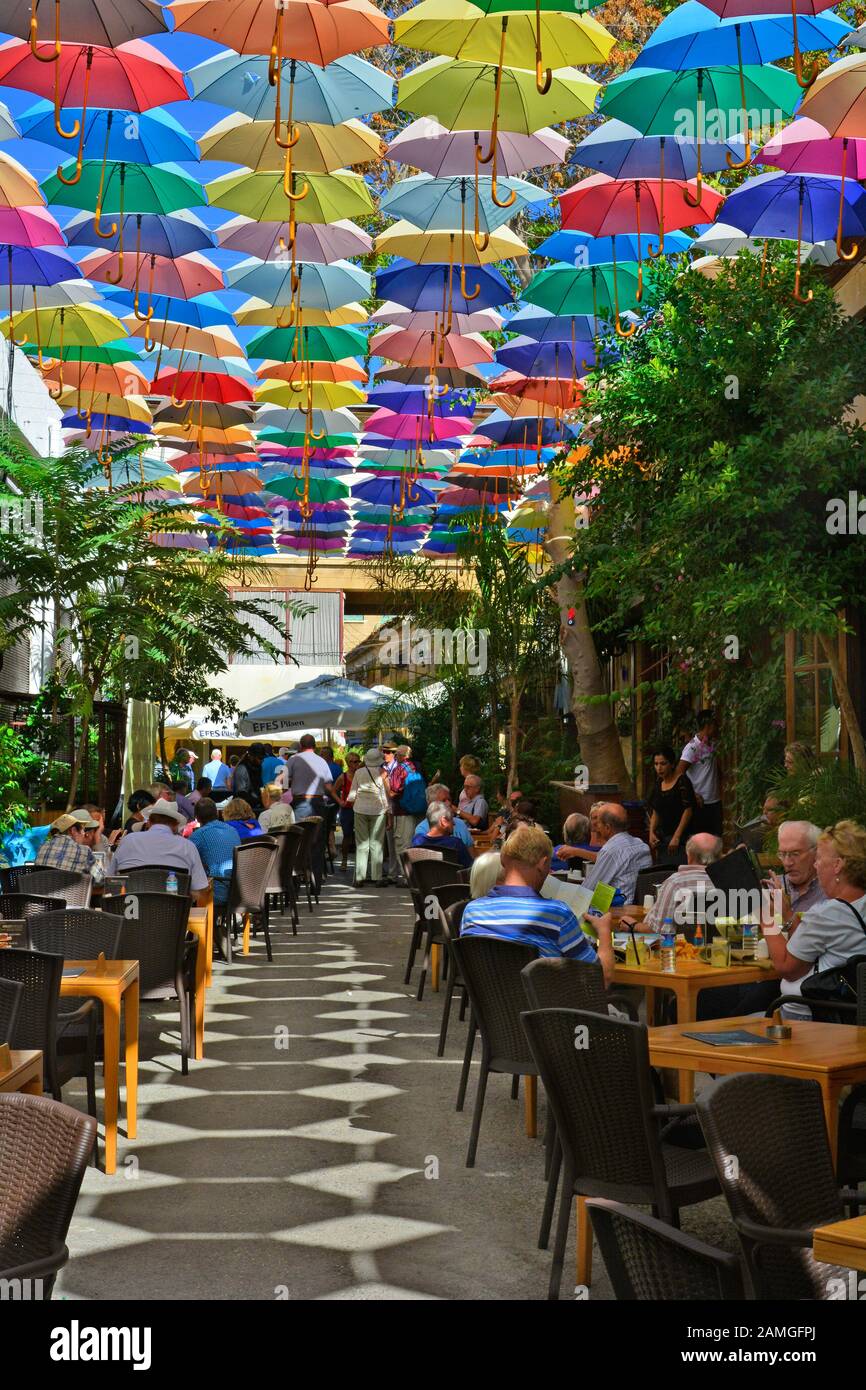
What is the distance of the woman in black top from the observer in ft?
42.6

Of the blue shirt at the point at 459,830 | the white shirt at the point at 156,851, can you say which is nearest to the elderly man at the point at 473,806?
the blue shirt at the point at 459,830

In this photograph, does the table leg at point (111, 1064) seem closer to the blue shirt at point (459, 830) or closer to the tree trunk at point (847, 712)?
the tree trunk at point (847, 712)

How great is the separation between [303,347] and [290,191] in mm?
6048

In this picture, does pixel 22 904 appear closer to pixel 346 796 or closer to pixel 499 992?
pixel 499 992

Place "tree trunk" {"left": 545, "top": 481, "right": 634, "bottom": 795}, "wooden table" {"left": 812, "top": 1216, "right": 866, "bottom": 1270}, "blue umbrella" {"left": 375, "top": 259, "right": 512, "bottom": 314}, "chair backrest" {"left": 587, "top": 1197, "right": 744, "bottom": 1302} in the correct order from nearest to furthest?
"chair backrest" {"left": 587, "top": 1197, "right": 744, "bottom": 1302} → "wooden table" {"left": 812, "top": 1216, "right": 866, "bottom": 1270} → "blue umbrella" {"left": 375, "top": 259, "right": 512, "bottom": 314} → "tree trunk" {"left": 545, "top": 481, "right": 634, "bottom": 795}

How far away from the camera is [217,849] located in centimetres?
1264

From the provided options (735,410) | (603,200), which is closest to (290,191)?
(603,200)

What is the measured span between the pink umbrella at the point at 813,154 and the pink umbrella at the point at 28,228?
5.44 meters

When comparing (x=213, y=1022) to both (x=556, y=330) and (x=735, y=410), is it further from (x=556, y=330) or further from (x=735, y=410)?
(x=556, y=330)

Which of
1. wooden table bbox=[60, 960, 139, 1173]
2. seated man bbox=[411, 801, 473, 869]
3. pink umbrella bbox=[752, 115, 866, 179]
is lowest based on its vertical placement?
wooden table bbox=[60, 960, 139, 1173]

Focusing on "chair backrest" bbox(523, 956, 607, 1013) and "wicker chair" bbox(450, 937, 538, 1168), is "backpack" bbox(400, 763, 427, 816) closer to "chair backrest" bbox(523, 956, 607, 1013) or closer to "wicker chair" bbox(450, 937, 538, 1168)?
"wicker chair" bbox(450, 937, 538, 1168)

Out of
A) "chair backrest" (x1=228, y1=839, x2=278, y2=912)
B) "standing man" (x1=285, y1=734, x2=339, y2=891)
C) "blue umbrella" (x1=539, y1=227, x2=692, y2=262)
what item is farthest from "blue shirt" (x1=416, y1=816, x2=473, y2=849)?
"standing man" (x1=285, y1=734, x2=339, y2=891)

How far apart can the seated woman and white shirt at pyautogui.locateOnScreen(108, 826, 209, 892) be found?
387 centimetres

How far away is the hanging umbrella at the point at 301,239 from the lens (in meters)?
12.5
